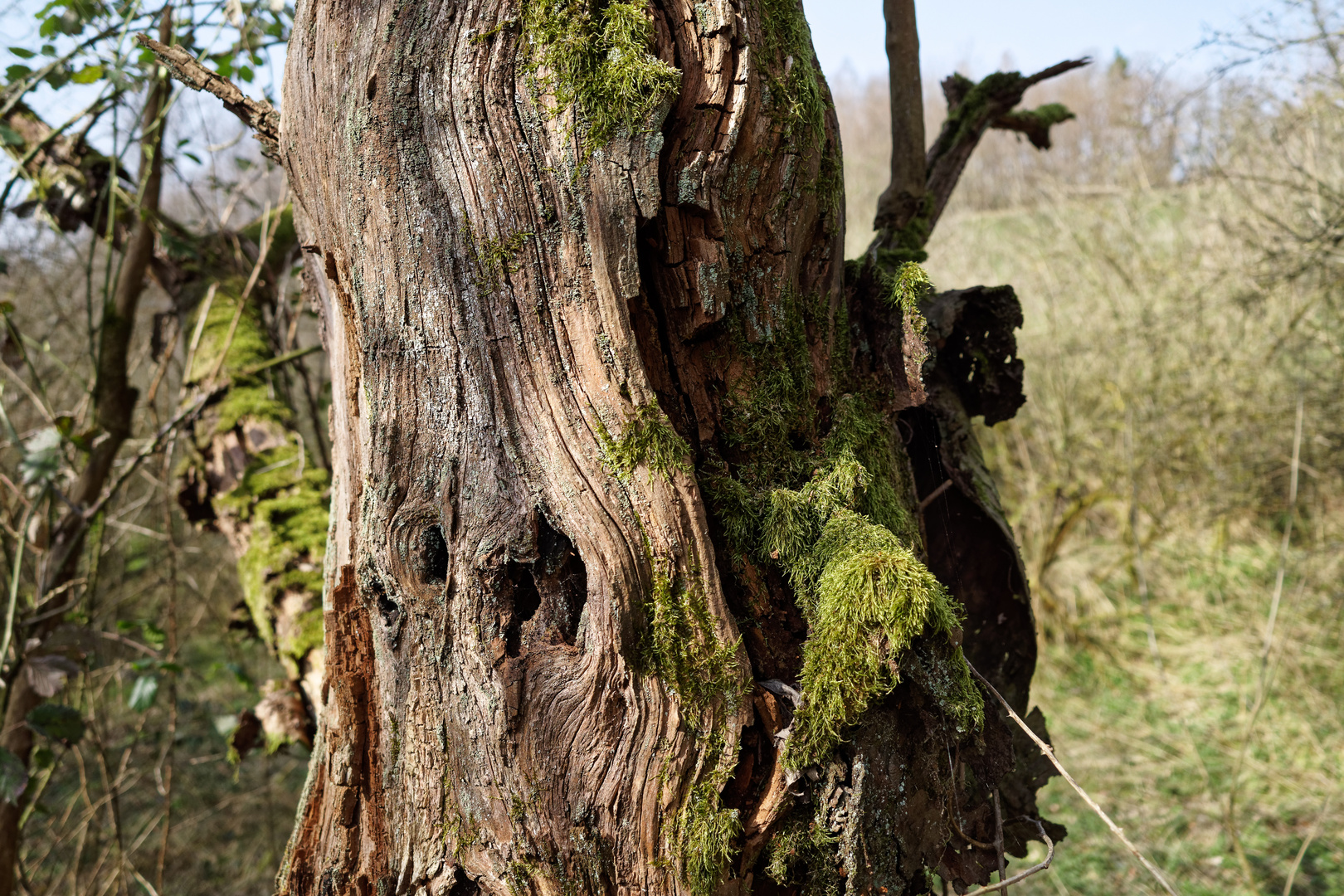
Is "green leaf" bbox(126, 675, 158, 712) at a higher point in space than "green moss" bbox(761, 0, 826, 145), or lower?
lower

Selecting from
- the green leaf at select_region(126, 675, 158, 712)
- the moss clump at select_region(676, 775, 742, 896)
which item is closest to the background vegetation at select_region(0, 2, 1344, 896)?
the green leaf at select_region(126, 675, 158, 712)

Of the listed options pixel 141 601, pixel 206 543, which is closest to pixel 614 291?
pixel 206 543

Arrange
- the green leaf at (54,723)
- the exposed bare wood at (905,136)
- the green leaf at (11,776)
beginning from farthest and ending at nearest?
the green leaf at (54,723) < the green leaf at (11,776) < the exposed bare wood at (905,136)

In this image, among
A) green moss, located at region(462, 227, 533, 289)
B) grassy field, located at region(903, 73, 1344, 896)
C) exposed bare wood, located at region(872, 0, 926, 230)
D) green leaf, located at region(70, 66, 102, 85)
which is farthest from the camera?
grassy field, located at region(903, 73, 1344, 896)

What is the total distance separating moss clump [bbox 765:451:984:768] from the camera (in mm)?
1227

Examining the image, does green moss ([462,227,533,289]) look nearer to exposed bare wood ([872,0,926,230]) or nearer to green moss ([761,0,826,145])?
green moss ([761,0,826,145])

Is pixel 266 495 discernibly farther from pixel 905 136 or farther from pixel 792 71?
pixel 905 136

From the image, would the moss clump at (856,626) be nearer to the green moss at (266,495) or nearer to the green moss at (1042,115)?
the green moss at (266,495)

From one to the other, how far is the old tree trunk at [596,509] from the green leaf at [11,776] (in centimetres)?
151

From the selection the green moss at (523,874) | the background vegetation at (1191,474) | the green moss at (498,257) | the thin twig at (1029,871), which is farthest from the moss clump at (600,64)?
the background vegetation at (1191,474)

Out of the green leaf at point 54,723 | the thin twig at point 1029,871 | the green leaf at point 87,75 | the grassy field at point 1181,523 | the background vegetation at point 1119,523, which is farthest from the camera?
the grassy field at point 1181,523

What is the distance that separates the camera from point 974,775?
1504 mm

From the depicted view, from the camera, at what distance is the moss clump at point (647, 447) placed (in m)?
1.25

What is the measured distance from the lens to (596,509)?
1.23m
